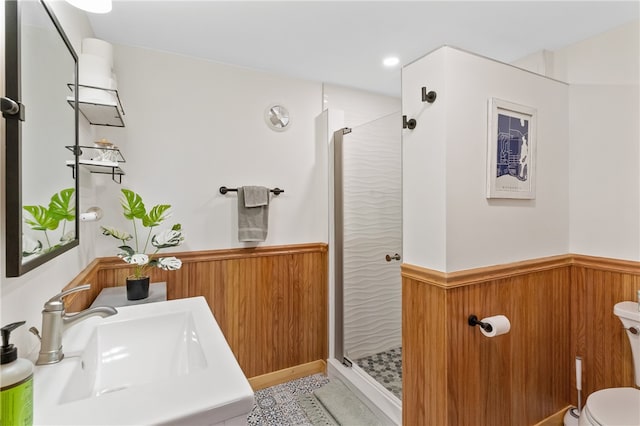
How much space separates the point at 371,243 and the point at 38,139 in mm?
2046

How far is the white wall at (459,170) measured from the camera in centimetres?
142

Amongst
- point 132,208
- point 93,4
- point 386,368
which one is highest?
point 93,4

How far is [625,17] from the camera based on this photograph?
66.2 inches

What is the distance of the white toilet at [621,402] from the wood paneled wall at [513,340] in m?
0.21

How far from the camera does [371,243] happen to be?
8.16 ft

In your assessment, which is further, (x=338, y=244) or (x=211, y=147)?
(x=338, y=244)

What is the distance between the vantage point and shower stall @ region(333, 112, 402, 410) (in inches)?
94.0

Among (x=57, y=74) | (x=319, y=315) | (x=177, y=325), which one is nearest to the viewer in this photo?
(x=57, y=74)

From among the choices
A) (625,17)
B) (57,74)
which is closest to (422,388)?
(57,74)

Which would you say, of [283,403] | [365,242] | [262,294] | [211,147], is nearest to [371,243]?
[365,242]

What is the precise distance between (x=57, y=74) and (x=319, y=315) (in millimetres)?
2196

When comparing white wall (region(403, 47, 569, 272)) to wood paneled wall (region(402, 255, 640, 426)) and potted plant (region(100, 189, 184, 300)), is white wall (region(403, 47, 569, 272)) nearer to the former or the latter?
wood paneled wall (region(402, 255, 640, 426))

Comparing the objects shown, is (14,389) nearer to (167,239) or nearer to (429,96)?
(167,239)

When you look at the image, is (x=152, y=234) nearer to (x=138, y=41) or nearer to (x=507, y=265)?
(x=138, y=41)
